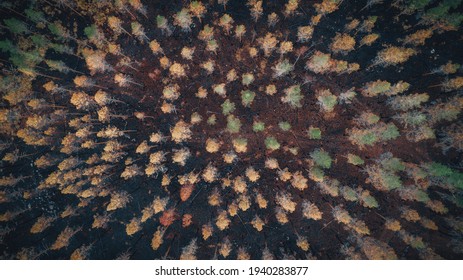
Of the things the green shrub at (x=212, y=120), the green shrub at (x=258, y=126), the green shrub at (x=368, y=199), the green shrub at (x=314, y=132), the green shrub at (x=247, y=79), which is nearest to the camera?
the green shrub at (x=368, y=199)

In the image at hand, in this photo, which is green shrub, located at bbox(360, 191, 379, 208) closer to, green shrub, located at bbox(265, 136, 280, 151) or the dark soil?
the dark soil

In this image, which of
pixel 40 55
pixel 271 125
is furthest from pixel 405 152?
pixel 40 55

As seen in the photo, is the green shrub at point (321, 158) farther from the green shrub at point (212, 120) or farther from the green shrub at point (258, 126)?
the green shrub at point (212, 120)

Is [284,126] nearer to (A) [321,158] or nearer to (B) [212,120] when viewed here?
(A) [321,158]

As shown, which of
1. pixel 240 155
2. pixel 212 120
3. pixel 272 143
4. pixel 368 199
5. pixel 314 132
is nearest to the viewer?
pixel 368 199

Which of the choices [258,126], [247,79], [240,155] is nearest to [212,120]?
[240,155]

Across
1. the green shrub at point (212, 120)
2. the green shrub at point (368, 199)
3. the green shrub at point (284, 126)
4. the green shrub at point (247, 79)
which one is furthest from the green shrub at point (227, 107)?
the green shrub at point (368, 199)

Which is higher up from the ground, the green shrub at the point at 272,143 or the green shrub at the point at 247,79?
the green shrub at the point at 247,79
